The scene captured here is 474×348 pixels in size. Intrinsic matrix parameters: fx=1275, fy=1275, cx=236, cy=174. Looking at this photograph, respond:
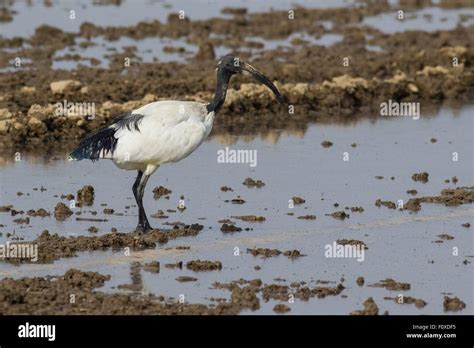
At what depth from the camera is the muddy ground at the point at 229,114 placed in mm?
12664

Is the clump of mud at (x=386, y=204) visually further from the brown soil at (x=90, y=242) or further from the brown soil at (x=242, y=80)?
the brown soil at (x=242, y=80)

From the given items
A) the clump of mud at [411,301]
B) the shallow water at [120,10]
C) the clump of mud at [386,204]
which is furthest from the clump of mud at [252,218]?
the shallow water at [120,10]

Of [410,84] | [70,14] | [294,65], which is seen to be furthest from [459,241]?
[70,14]

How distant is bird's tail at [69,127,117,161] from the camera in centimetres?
1516

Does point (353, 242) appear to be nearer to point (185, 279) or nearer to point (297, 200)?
point (297, 200)

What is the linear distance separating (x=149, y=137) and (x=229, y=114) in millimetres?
8099

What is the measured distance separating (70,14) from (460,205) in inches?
897

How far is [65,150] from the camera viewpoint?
2016 cm

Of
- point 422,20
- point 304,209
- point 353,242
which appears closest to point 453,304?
point 353,242

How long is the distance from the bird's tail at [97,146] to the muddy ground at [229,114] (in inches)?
35.1

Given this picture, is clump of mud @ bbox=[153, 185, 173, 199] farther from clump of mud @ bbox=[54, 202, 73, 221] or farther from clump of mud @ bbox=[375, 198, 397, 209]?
clump of mud @ bbox=[375, 198, 397, 209]

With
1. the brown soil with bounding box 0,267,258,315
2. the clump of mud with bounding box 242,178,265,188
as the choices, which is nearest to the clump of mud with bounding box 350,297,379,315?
the brown soil with bounding box 0,267,258,315

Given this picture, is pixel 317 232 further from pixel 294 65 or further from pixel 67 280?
pixel 294 65

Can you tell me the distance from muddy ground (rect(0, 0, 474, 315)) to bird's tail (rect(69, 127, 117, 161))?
89 centimetres
